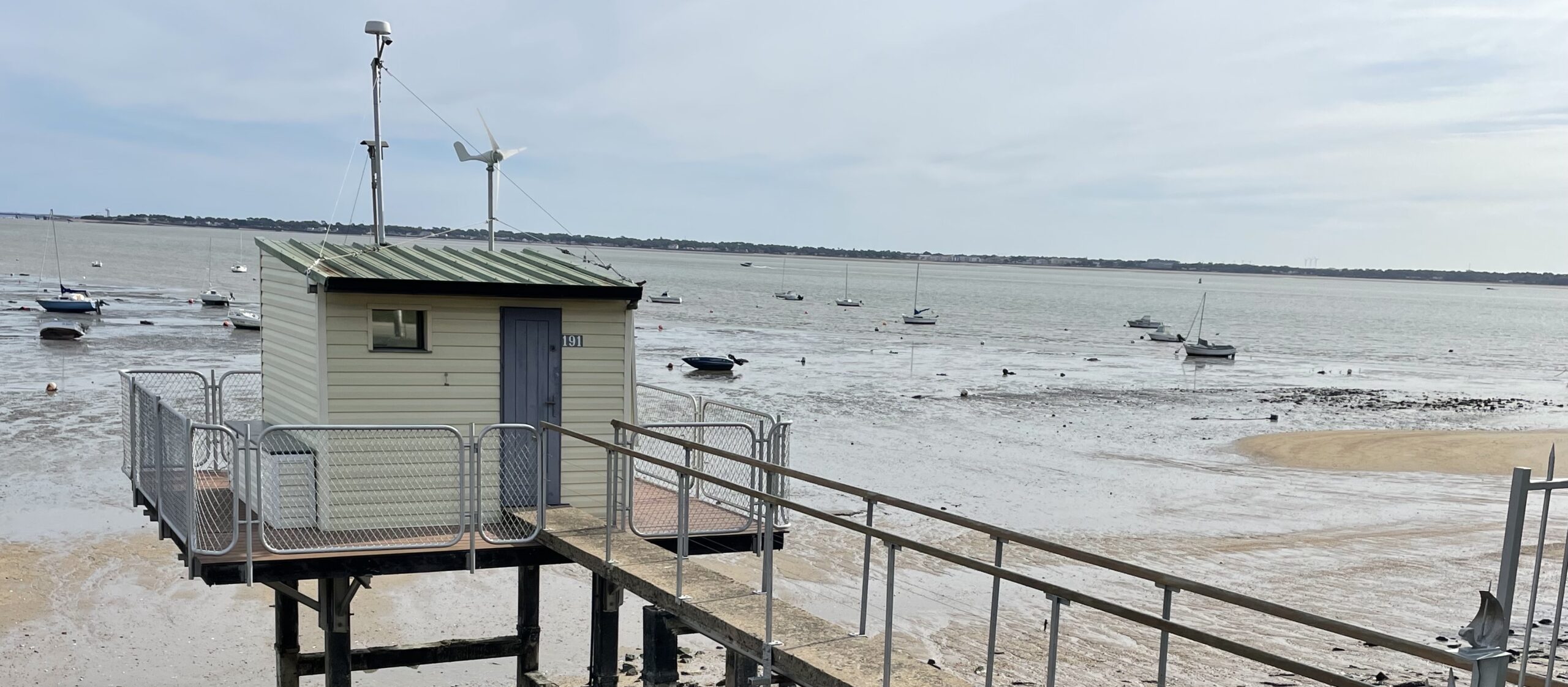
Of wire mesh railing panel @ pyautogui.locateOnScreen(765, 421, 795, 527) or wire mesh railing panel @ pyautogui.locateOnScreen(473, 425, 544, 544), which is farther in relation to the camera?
wire mesh railing panel @ pyautogui.locateOnScreen(765, 421, 795, 527)

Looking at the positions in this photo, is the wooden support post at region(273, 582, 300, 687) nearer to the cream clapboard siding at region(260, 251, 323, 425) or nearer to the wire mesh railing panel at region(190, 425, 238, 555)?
the wire mesh railing panel at region(190, 425, 238, 555)

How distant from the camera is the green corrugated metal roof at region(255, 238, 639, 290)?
35.8ft

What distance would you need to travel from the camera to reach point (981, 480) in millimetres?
29031

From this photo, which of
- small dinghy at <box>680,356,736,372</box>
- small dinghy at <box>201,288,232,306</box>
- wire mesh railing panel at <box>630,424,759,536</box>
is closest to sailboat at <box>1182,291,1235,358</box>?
small dinghy at <box>680,356,736,372</box>

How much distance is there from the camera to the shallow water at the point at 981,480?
17719mm

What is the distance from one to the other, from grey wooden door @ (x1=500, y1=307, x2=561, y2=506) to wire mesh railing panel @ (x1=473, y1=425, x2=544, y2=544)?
1 cm

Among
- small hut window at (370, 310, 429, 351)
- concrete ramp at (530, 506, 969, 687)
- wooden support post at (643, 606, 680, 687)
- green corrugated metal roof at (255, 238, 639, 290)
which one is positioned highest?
green corrugated metal roof at (255, 238, 639, 290)

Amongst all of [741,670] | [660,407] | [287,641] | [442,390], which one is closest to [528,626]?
[287,641]

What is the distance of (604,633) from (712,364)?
1552 inches

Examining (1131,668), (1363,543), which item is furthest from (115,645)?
(1363,543)

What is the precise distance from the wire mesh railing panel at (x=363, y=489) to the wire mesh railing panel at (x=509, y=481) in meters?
0.31

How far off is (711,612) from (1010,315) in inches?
4343

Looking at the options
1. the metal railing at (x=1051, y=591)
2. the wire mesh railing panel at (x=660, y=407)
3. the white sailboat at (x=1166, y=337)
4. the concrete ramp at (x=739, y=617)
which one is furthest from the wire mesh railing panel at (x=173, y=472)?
the white sailboat at (x=1166, y=337)

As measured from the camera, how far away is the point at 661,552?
410 inches
